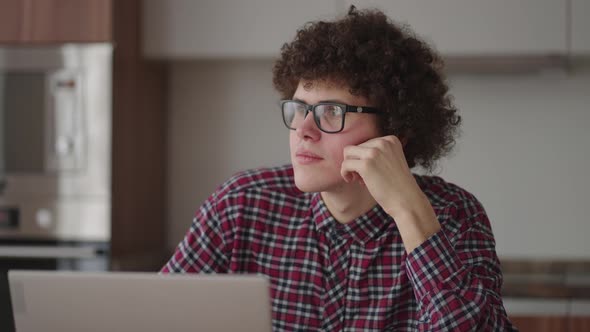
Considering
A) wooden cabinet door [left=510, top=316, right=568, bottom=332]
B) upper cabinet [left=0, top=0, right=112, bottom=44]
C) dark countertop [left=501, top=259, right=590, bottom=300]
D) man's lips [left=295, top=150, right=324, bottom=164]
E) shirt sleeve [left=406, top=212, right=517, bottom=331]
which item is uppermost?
upper cabinet [left=0, top=0, right=112, bottom=44]

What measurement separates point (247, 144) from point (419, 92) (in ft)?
5.06

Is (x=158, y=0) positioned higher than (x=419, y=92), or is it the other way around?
(x=158, y=0)

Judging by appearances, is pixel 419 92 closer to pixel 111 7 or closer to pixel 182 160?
pixel 111 7

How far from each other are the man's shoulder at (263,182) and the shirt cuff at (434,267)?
1.25 feet

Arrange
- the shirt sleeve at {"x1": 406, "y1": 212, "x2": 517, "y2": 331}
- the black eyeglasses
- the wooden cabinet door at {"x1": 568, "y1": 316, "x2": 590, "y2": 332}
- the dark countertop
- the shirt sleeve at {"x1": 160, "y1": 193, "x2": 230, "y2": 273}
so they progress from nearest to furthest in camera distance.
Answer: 1. the shirt sleeve at {"x1": 406, "y1": 212, "x2": 517, "y2": 331}
2. the black eyeglasses
3. the shirt sleeve at {"x1": 160, "y1": 193, "x2": 230, "y2": 273}
4. the wooden cabinet door at {"x1": 568, "y1": 316, "x2": 590, "y2": 332}
5. the dark countertop

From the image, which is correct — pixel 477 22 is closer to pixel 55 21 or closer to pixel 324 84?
pixel 324 84

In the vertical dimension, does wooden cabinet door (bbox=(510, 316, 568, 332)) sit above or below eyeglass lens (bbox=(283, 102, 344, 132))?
below

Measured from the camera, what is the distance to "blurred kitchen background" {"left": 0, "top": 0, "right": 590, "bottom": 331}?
2.44 metres

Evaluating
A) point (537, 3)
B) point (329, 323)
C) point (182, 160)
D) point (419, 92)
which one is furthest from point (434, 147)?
point (182, 160)

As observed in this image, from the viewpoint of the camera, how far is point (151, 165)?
2828 millimetres

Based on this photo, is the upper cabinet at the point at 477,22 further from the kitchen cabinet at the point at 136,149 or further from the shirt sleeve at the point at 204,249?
the shirt sleeve at the point at 204,249

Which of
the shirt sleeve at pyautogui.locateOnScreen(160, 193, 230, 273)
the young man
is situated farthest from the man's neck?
the shirt sleeve at pyautogui.locateOnScreen(160, 193, 230, 273)

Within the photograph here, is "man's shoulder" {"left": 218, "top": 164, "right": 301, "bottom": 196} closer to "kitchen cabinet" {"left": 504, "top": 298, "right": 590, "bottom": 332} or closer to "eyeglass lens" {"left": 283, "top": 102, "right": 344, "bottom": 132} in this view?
"eyeglass lens" {"left": 283, "top": 102, "right": 344, "bottom": 132}

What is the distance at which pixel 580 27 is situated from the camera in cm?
249
